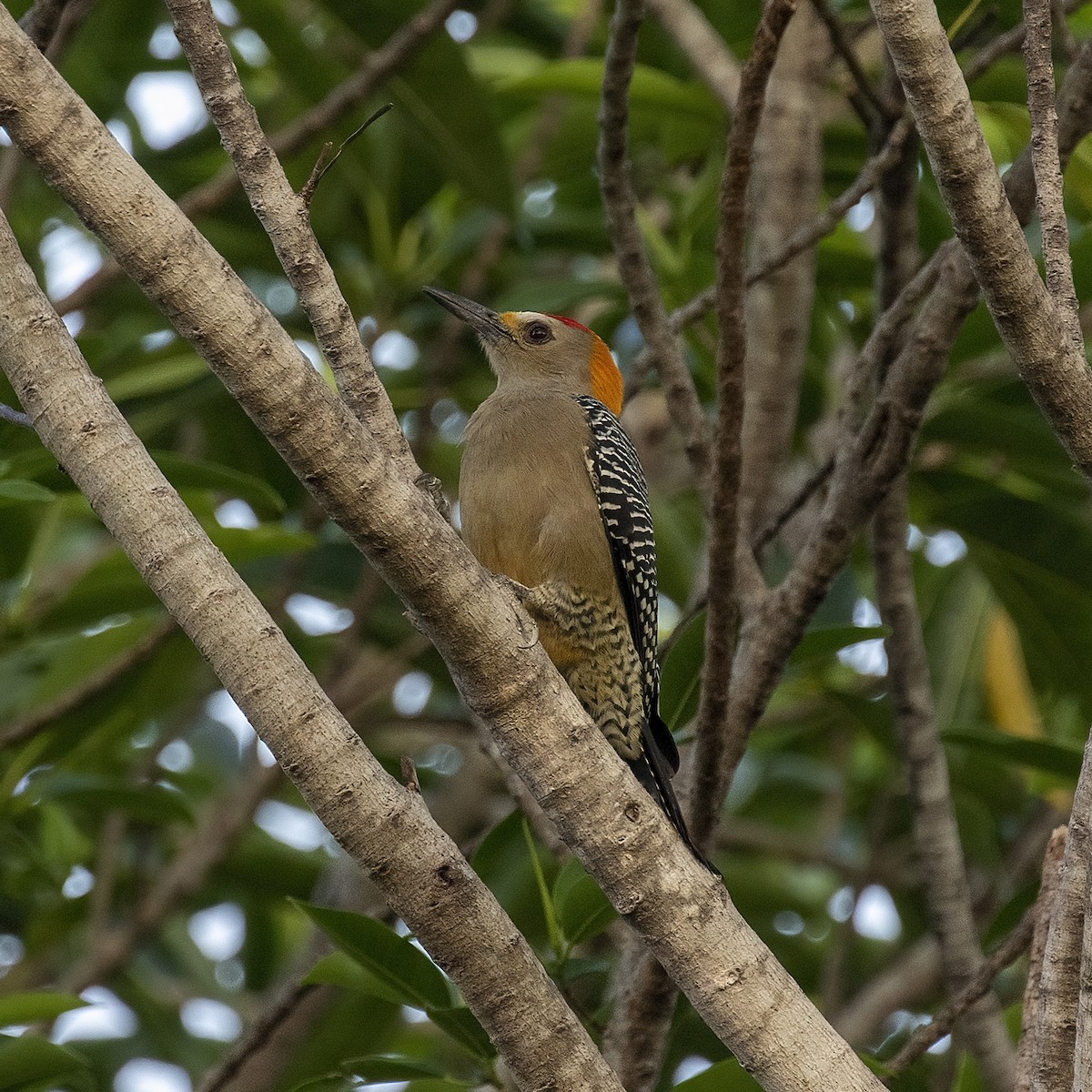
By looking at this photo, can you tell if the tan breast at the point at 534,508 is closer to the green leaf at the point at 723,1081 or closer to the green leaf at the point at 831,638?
the green leaf at the point at 831,638

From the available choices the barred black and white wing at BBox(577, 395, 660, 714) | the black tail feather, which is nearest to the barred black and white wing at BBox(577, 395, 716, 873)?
the barred black and white wing at BBox(577, 395, 660, 714)

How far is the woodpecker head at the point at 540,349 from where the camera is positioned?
535cm

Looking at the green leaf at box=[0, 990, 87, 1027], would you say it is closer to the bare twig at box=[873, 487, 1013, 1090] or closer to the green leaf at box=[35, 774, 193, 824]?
the green leaf at box=[35, 774, 193, 824]

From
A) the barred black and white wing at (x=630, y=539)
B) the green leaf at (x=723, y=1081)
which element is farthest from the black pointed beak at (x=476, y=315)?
the green leaf at (x=723, y=1081)

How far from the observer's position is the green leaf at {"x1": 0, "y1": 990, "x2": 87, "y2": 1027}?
3584 millimetres

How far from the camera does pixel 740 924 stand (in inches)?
100

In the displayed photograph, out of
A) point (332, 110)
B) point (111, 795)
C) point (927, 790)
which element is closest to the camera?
point (927, 790)

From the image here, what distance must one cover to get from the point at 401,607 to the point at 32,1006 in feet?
7.97

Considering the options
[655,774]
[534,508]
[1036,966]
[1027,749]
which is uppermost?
[534,508]

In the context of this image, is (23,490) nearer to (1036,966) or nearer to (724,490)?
(724,490)

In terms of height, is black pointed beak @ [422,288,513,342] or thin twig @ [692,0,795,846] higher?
black pointed beak @ [422,288,513,342]

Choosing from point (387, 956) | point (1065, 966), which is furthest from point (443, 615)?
point (387, 956)

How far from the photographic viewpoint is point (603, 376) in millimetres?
5609

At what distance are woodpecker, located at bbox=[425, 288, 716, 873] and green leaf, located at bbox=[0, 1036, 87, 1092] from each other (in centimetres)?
160
